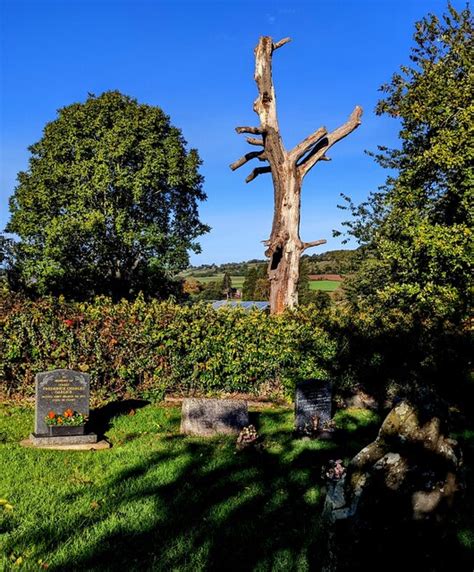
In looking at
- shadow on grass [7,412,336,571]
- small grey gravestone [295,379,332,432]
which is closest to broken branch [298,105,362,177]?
small grey gravestone [295,379,332,432]

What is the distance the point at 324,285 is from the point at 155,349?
162 feet

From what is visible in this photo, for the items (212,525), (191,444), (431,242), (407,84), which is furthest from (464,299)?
(407,84)

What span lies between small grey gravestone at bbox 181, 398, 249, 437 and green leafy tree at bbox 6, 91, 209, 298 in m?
18.3

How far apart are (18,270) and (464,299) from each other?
2295 cm

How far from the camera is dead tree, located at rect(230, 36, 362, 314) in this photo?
44.9ft

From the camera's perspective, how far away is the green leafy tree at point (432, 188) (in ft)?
45.4

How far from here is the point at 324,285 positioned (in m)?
58.9

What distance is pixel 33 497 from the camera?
579cm

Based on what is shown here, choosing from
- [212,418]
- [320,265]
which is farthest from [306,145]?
[320,265]

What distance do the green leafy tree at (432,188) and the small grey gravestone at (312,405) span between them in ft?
13.6

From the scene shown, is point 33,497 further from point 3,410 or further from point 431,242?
point 431,242

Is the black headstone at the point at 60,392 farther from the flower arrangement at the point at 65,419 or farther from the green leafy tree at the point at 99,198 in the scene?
the green leafy tree at the point at 99,198

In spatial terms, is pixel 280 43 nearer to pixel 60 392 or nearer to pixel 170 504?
pixel 60 392

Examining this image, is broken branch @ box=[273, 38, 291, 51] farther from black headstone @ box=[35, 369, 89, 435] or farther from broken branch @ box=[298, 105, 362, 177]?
black headstone @ box=[35, 369, 89, 435]
